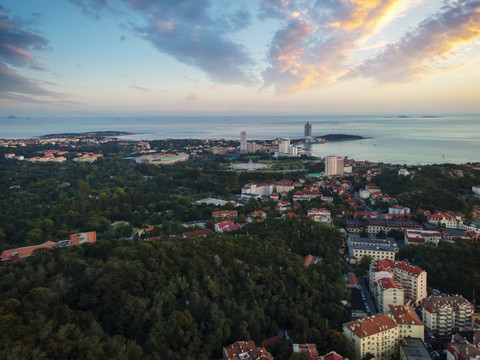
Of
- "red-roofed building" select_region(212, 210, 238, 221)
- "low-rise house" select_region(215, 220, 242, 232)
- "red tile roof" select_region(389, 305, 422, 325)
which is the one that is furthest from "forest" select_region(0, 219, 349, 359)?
"red-roofed building" select_region(212, 210, 238, 221)

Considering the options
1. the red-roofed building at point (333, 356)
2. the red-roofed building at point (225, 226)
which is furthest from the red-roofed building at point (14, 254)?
the red-roofed building at point (333, 356)

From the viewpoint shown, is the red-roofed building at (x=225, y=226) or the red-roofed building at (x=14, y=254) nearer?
the red-roofed building at (x=14, y=254)

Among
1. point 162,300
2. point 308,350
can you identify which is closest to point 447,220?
point 308,350

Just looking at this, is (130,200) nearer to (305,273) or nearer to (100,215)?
(100,215)

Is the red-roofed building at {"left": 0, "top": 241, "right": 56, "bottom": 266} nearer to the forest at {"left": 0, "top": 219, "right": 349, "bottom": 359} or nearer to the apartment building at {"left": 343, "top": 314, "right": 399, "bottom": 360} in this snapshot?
the forest at {"left": 0, "top": 219, "right": 349, "bottom": 359}

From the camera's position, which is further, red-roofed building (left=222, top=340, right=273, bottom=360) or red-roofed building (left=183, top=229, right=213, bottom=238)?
red-roofed building (left=183, top=229, right=213, bottom=238)

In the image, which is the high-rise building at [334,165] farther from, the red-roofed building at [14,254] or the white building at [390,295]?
the red-roofed building at [14,254]

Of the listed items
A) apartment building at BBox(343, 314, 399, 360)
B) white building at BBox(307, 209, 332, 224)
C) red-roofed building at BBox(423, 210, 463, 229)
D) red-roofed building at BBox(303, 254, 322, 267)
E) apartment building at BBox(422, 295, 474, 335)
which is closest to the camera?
apartment building at BBox(343, 314, 399, 360)
